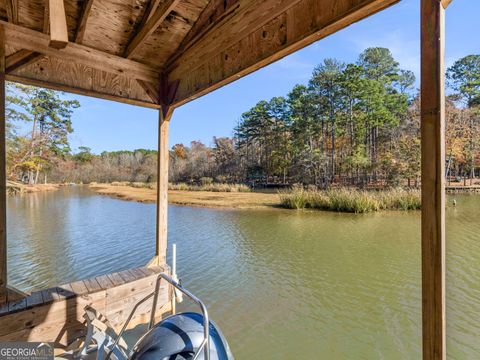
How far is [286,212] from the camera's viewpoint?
10234 mm

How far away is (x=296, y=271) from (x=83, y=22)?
167 inches

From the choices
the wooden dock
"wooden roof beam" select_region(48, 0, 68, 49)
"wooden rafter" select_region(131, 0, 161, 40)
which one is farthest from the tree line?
"wooden roof beam" select_region(48, 0, 68, 49)

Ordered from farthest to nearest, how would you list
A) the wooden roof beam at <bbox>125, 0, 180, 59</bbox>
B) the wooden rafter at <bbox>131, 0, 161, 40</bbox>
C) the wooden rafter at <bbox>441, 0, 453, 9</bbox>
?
the wooden rafter at <bbox>131, 0, 161, 40</bbox>
the wooden roof beam at <bbox>125, 0, 180, 59</bbox>
the wooden rafter at <bbox>441, 0, 453, 9</bbox>

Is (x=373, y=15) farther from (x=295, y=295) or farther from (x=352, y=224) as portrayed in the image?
(x=352, y=224)

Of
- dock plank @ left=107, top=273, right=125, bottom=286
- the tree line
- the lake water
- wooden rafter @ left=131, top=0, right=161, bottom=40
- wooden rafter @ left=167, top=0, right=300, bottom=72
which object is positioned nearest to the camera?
wooden rafter @ left=167, top=0, right=300, bottom=72

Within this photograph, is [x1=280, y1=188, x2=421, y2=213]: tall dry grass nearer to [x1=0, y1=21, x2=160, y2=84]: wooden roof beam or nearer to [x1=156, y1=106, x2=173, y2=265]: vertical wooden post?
[x1=156, y1=106, x2=173, y2=265]: vertical wooden post

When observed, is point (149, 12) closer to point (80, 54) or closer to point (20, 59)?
point (80, 54)

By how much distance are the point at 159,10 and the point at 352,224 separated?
7.65 metres

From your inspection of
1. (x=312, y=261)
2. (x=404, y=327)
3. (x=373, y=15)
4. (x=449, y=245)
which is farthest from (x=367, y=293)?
(x=373, y=15)

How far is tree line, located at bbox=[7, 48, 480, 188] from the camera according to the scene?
1543 cm

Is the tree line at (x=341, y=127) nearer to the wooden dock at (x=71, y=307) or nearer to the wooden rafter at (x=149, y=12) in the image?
the wooden dock at (x=71, y=307)

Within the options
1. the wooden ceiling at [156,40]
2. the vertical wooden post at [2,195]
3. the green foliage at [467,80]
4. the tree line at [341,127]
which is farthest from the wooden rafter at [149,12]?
the green foliage at [467,80]

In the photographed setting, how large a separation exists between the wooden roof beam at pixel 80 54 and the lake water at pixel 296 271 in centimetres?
283

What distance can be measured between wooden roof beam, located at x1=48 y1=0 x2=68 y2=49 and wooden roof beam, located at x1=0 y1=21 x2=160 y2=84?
103 centimetres
